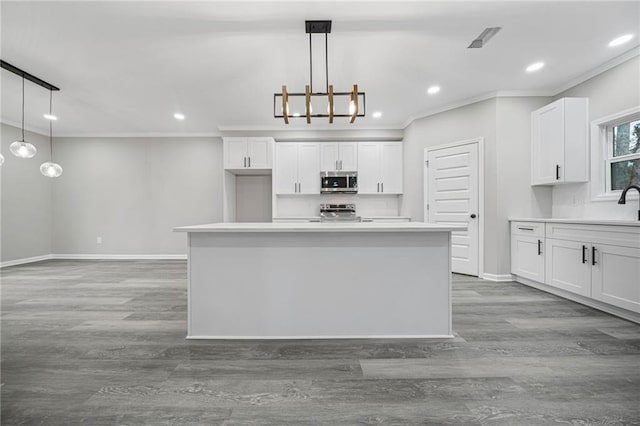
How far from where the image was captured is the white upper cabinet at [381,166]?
5.70 metres

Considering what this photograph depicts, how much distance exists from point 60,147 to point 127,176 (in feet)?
5.10

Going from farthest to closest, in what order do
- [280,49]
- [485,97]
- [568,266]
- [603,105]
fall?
[485,97], [603,105], [568,266], [280,49]

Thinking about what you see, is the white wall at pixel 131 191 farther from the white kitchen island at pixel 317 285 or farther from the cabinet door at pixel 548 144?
the cabinet door at pixel 548 144

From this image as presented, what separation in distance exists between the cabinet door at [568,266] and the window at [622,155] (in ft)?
3.05

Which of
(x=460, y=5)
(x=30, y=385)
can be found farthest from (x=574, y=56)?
(x=30, y=385)

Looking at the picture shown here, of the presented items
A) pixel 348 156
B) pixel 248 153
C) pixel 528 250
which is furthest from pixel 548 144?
pixel 248 153

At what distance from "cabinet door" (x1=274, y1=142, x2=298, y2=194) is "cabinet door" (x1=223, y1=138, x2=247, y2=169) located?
63 cm

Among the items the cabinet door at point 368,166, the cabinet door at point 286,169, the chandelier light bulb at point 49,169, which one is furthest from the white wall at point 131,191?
the cabinet door at point 368,166

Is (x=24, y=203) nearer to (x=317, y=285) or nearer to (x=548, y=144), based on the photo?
(x=317, y=285)

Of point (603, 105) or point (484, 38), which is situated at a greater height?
point (484, 38)

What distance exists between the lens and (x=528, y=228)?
3799 mm

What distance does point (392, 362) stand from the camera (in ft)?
6.46

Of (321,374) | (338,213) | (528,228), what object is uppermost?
(338,213)

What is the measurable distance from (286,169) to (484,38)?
3.73 metres
